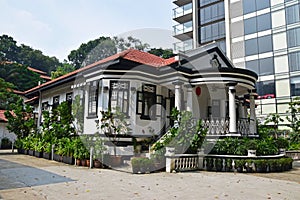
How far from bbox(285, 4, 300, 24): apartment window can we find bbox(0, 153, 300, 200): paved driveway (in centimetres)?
2315

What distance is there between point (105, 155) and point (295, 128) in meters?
17.0

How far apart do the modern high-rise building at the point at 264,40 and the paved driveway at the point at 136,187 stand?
21.2 metres

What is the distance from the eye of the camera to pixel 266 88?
27984mm

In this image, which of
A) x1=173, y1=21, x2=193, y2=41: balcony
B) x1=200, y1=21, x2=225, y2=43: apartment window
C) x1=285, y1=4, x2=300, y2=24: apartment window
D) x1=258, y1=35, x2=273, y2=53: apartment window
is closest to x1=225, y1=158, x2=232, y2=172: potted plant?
x1=258, y1=35, x2=273, y2=53: apartment window

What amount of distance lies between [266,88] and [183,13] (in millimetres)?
15853

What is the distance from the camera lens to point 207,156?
33.5ft

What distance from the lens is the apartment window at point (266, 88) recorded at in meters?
27.5

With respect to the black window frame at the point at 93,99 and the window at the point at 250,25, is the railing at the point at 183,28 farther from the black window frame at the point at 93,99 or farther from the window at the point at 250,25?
the black window frame at the point at 93,99

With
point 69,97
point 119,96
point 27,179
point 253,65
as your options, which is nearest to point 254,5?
point 253,65

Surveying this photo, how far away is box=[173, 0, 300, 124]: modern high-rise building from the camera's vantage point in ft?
86.5

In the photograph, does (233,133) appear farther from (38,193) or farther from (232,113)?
(38,193)

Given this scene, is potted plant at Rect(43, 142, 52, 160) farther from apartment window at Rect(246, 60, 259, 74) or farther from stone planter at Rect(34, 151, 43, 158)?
apartment window at Rect(246, 60, 259, 74)

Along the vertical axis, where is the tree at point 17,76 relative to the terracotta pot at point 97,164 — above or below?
above

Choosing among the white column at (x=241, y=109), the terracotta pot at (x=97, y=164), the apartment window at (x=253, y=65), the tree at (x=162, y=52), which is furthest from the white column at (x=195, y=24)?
the terracotta pot at (x=97, y=164)
